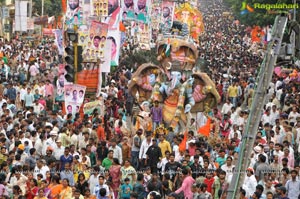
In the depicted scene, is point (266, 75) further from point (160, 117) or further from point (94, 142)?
point (160, 117)

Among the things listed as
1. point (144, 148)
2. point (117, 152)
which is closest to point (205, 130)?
point (144, 148)

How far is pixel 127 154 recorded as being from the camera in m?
19.9

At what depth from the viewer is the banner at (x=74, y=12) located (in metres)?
34.4

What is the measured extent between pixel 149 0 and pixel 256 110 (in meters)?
27.2

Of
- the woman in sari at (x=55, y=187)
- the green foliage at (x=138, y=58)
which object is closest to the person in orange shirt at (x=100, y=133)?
the woman in sari at (x=55, y=187)

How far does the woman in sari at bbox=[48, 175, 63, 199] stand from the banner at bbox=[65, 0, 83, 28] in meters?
17.8

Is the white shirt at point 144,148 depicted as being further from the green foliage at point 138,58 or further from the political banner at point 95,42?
the green foliage at point 138,58

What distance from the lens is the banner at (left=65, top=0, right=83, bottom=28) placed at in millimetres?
34438

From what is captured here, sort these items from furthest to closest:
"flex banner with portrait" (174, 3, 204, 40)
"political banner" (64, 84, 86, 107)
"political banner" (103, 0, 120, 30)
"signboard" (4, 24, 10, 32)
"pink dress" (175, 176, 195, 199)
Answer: "signboard" (4, 24, 10, 32) < "flex banner with portrait" (174, 3, 204, 40) < "political banner" (103, 0, 120, 30) < "political banner" (64, 84, 86, 107) < "pink dress" (175, 176, 195, 199)

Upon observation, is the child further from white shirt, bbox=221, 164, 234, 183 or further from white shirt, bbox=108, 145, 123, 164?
white shirt, bbox=108, 145, 123, 164

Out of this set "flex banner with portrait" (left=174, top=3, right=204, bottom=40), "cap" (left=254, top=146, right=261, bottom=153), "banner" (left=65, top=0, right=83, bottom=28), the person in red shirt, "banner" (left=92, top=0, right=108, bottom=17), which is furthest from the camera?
"flex banner with portrait" (left=174, top=3, right=204, bottom=40)

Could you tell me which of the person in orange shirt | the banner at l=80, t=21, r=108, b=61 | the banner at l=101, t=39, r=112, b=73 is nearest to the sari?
the person in orange shirt

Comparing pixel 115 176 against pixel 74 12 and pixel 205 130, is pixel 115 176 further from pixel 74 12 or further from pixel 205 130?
pixel 74 12

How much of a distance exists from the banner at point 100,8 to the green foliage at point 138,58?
927 centimetres
